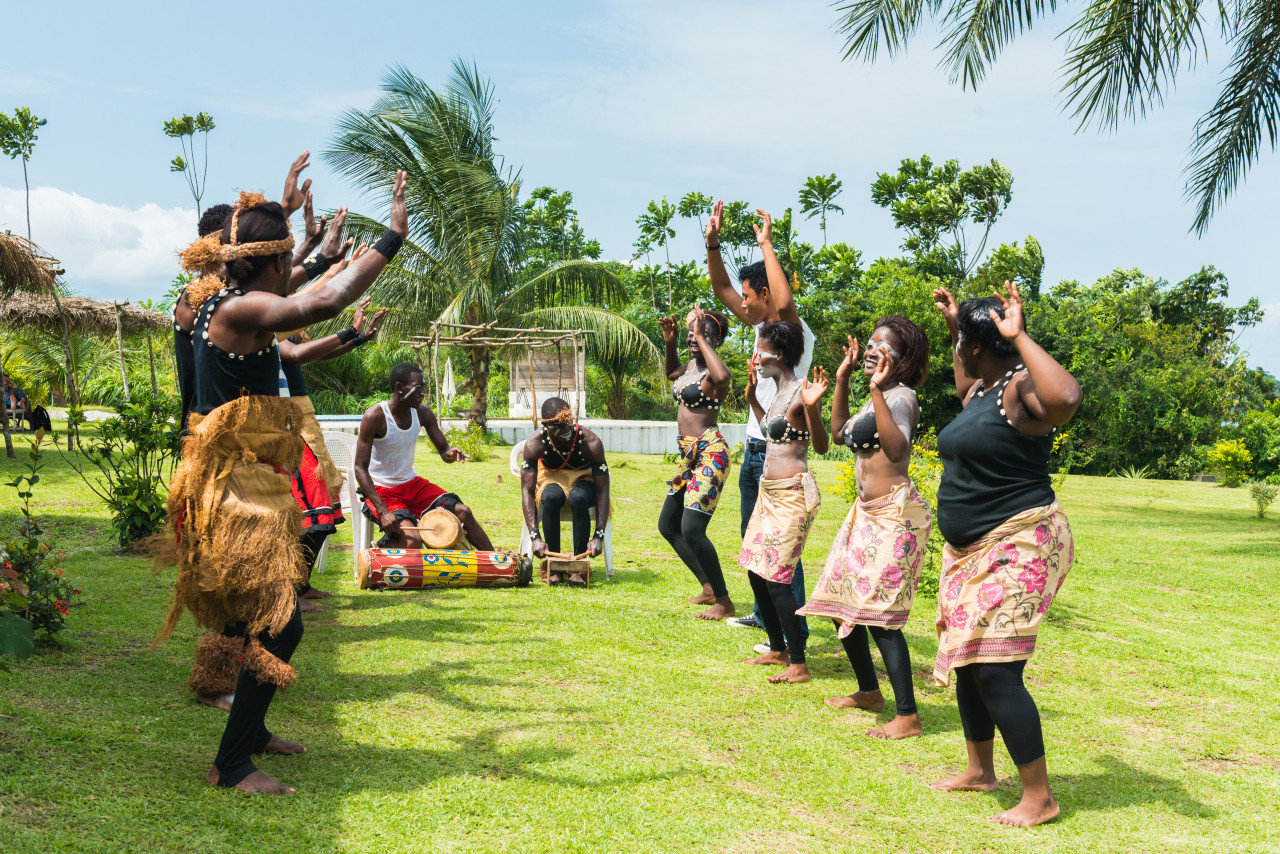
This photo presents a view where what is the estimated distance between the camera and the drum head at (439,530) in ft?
23.4

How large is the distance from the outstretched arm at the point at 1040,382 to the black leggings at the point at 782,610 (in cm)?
199

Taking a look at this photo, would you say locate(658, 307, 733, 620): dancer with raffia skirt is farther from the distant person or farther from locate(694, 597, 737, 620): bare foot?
the distant person

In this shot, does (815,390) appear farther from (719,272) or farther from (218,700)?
(218,700)

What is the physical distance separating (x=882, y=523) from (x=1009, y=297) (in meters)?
1.30

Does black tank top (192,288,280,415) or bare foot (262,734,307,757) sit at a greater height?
black tank top (192,288,280,415)

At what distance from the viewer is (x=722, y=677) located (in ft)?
16.7

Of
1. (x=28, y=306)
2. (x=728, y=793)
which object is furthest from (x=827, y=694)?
(x=28, y=306)

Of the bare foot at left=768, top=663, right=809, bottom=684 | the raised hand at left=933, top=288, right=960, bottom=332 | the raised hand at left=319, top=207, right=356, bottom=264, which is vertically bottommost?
the bare foot at left=768, top=663, right=809, bottom=684

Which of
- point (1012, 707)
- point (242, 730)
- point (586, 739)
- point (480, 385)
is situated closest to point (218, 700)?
point (242, 730)

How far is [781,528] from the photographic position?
16.0ft

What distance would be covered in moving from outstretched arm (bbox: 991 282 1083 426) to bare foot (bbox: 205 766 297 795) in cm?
285

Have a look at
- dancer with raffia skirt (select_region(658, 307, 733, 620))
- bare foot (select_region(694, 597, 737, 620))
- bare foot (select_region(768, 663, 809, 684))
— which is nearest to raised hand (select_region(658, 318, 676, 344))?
dancer with raffia skirt (select_region(658, 307, 733, 620))

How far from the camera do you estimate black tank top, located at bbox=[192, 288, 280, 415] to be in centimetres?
328

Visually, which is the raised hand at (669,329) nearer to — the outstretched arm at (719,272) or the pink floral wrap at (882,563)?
the outstretched arm at (719,272)
